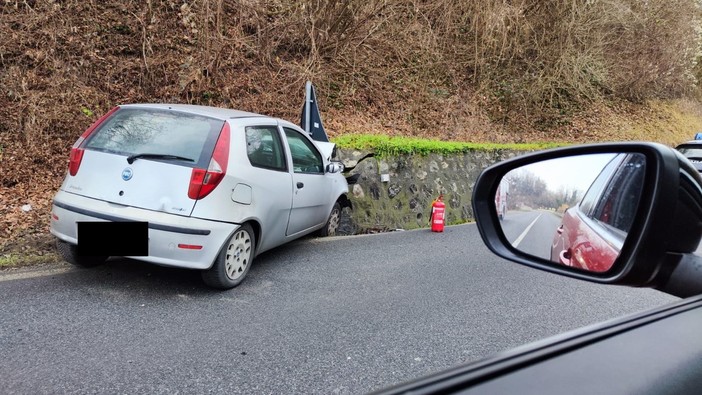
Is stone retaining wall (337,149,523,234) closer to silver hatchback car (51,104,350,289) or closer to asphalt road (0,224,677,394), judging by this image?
asphalt road (0,224,677,394)

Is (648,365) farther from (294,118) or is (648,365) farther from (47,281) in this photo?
(294,118)

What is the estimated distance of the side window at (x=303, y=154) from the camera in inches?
212

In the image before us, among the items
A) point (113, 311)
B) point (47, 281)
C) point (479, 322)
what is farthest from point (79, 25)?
point (479, 322)

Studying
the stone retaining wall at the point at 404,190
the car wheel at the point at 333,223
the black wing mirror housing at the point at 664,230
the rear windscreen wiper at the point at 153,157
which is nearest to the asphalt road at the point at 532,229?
the black wing mirror housing at the point at 664,230

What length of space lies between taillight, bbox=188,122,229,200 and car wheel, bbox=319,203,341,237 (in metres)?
Answer: 2.69

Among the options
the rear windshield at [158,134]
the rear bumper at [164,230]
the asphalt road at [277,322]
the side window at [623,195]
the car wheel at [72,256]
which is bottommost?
the asphalt road at [277,322]

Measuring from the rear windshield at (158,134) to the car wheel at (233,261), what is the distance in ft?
2.64

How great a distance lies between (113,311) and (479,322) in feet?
10.1

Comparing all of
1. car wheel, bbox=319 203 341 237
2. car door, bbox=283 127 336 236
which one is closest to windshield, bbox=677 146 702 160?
car wheel, bbox=319 203 341 237

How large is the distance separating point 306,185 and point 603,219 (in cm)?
406

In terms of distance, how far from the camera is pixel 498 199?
1.95 meters

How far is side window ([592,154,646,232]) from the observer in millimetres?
1355

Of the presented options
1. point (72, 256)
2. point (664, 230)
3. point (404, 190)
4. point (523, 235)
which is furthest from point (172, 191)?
point (404, 190)

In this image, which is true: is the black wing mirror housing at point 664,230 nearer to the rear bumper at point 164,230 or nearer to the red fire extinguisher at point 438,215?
the rear bumper at point 164,230
